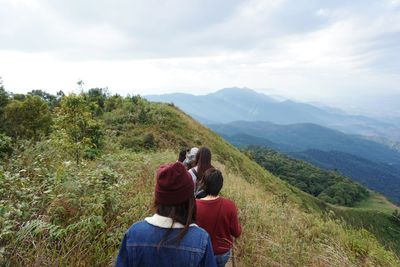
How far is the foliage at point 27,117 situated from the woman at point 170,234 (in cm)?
1366

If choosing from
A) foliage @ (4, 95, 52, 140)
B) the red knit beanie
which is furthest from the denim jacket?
foliage @ (4, 95, 52, 140)

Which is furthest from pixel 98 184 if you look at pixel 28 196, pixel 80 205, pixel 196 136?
pixel 196 136

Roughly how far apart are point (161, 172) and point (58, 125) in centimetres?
942

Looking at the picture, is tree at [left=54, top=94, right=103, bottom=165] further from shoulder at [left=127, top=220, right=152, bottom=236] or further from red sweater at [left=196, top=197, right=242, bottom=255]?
shoulder at [left=127, top=220, right=152, bottom=236]

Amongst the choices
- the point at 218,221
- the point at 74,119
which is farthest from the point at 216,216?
the point at 74,119

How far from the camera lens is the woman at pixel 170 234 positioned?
6.46 ft

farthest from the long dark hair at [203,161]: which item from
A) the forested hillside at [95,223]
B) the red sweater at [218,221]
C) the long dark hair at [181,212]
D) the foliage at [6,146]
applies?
the foliage at [6,146]

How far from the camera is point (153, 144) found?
17891 mm

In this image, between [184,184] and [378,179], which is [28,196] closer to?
[184,184]

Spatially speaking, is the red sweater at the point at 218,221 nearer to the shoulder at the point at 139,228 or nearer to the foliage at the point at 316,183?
the shoulder at the point at 139,228

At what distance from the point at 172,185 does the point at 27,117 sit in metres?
15.4

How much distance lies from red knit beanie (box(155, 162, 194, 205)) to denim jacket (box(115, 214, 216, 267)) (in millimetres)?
125

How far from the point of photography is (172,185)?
2.00 meters

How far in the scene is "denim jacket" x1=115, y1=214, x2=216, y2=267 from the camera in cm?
197
